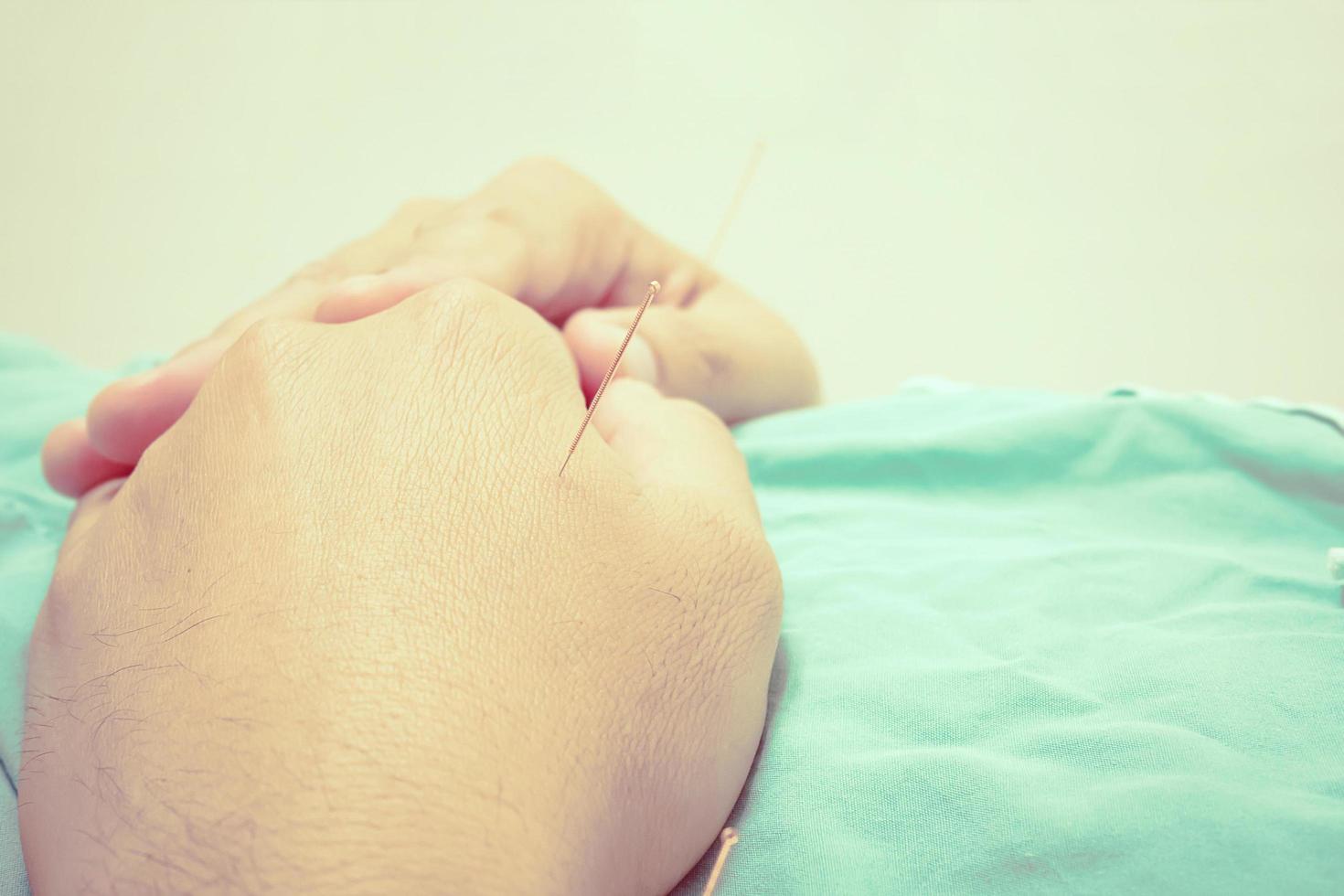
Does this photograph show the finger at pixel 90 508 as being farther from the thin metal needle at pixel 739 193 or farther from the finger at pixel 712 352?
the thin metal needle at pixel 739 193

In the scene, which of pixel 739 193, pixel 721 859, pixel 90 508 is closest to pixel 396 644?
pixel 721 859

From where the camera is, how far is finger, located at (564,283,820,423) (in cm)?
101

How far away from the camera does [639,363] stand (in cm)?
101

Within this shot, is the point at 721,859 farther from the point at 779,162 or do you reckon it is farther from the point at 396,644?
the point at 779,162

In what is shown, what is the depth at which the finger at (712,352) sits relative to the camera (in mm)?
1006

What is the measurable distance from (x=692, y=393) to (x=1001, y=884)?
77 cm

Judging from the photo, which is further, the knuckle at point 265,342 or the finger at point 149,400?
the finger at point 149,400

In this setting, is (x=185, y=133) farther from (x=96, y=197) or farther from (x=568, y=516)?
(x=568, y=516)

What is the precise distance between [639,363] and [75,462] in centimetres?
58

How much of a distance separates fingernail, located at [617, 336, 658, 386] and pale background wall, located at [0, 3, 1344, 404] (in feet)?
4.14

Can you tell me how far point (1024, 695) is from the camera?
0.58 metres

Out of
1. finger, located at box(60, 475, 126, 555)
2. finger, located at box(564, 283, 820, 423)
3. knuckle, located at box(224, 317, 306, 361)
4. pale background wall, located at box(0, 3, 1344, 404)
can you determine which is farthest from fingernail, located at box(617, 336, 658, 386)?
pale background wall, located at box(0, 3, 1344, 404)

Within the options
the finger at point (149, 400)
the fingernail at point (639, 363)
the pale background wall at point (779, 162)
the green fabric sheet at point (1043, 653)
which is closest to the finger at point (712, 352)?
the fingernail at point (639, 363)

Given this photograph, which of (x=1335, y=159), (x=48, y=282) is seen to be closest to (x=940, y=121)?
(x=1335, y=159)
